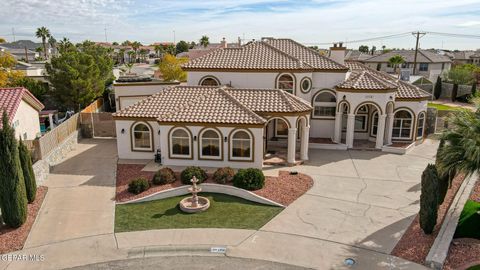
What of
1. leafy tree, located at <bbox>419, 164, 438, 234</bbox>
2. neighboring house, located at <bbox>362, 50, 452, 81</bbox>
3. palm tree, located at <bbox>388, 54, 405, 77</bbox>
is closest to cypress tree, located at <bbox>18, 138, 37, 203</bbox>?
leafy tree, located at <bbox>419, 164, 438, 234</bbox>

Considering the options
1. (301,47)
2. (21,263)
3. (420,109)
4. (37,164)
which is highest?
(301,47)

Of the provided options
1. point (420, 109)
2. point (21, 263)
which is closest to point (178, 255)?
point (21, 263)

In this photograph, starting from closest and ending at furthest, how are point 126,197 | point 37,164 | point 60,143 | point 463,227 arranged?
point 463,227 < point 126,197 < point 37,164 < point 60,143

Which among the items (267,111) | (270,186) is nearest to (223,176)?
(270,186)

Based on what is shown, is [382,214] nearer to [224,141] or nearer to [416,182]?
[416,182]

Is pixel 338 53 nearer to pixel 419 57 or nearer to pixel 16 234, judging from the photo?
pixel 16 234

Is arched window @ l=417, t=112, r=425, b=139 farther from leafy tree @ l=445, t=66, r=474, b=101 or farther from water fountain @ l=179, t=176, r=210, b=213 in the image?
leafy tree @ l=445, t=66, r=474, b=101

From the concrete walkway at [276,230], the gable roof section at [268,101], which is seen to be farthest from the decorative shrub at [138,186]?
the gable roof section at [268,101]

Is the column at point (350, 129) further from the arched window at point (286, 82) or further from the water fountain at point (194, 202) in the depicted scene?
the water fountain at point (194, 202)
